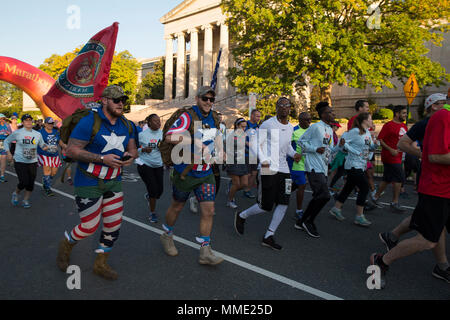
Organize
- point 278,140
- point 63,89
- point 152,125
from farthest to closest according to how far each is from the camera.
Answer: point 63,89
point 152,125
point 278,140

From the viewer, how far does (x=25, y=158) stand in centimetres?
738

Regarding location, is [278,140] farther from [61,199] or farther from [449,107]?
[61,199]

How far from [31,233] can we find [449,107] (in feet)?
19.1

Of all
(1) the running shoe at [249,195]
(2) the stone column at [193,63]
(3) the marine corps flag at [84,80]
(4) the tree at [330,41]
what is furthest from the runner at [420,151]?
(2) the stone column at [193,63]

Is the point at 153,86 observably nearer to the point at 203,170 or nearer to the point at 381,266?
the point at 203,170

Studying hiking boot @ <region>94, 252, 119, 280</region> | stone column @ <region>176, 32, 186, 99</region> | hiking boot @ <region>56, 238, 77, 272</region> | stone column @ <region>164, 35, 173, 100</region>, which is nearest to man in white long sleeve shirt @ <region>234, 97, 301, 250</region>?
hiking boot @ <region>94, 252, 119, 280</region>

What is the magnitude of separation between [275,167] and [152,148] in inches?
99.0

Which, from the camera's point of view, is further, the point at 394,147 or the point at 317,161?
the point at 394,147

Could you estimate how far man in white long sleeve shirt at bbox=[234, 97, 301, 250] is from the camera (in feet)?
15.5

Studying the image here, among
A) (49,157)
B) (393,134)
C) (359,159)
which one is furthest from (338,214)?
(49,157)

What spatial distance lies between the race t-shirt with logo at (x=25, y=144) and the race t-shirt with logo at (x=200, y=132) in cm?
484

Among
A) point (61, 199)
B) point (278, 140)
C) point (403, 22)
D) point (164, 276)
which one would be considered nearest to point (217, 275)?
point (164, 276)

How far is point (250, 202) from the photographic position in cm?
800

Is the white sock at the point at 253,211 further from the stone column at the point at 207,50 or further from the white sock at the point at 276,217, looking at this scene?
the stone column at the point at 207,50
